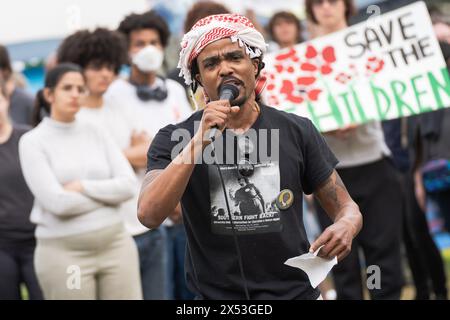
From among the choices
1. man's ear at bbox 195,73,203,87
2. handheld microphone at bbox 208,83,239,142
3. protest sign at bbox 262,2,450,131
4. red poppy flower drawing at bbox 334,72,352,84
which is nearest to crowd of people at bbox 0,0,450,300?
protest sign at bbox 262,2,450,131

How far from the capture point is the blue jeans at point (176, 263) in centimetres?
664

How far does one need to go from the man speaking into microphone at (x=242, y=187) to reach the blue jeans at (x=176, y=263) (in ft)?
8.72

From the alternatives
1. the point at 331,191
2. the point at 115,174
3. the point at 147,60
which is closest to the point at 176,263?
the point at 115,174

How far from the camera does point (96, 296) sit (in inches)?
238

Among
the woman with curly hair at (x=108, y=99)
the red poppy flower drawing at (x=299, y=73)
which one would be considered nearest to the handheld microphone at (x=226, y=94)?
the woman with curly hair at (x=108, y=99)

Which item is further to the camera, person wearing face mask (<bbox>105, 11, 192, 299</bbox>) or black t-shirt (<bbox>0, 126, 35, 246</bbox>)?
person wearing face mask (<bbox>105, 11, 192, 299</bbox>)

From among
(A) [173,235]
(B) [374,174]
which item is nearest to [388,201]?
(B) [374,174]

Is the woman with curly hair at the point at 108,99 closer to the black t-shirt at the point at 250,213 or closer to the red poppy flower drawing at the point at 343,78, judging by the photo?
the red poppy flower drawing at the point at 343,78

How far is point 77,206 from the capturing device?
5.91m

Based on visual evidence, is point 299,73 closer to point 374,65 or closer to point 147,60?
point 374,65

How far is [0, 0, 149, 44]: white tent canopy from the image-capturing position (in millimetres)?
8672

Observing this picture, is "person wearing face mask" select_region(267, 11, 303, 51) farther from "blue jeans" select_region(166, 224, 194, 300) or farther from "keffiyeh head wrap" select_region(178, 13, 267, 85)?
"keffiyeh head wrap" select_region(178, 13, 267, 85)

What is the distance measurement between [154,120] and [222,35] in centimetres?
275

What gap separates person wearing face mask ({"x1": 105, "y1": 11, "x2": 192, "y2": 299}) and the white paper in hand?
2.65 meters
